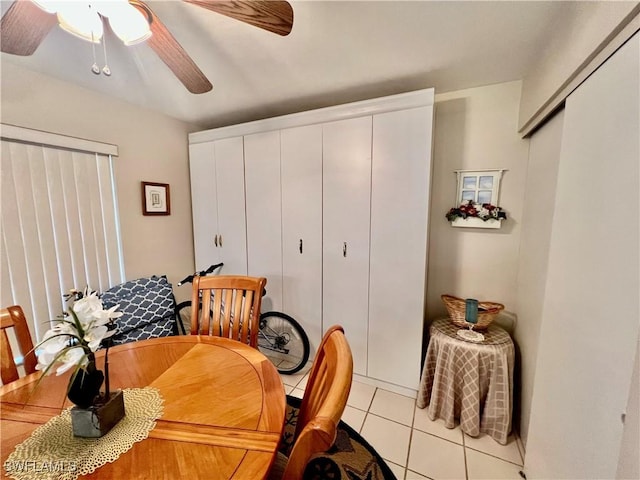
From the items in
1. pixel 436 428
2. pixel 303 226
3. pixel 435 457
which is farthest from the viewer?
pixel 303 226

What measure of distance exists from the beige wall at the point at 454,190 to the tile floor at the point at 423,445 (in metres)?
0.85

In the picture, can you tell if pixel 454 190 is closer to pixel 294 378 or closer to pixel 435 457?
pixel 435 457

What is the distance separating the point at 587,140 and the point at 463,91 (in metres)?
1.32

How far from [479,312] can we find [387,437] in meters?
1.06

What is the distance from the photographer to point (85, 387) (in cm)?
75

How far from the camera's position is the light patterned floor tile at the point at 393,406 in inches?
71.1

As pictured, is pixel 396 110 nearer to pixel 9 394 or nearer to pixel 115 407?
pixel 115 407

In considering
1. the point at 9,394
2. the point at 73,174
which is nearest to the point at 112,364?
the point at 9,394

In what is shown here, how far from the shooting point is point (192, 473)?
66 cm

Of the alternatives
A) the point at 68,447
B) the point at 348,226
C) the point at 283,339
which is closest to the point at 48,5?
the point at 68,447

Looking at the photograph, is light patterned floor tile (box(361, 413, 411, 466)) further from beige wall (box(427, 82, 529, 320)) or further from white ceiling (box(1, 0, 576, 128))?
white ceiling (box(1, 0, 576, 128))

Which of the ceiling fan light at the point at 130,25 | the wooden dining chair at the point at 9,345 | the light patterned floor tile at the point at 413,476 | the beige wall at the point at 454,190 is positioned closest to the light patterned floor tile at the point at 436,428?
the light patterned floor tile at the point at 413,476

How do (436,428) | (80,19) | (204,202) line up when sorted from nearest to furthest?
(80,19)
(436,428)
(204,202)

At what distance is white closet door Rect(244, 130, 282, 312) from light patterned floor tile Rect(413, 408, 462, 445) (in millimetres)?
1422
